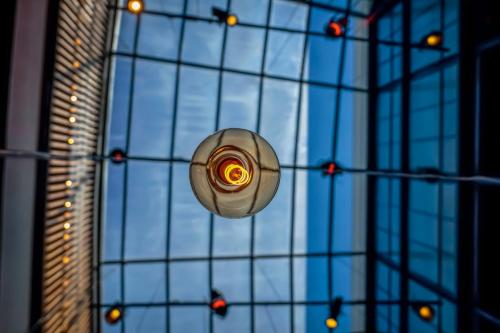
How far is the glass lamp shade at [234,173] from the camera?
10.4 ft

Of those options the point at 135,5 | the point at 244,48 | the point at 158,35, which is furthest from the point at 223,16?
the point at 158,35

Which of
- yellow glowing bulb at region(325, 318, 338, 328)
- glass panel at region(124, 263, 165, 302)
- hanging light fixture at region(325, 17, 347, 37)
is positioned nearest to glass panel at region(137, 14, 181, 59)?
hanging light fixture at region(325, 17, 347, 37)

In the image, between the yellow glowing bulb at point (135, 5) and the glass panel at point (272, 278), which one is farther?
the glass panel at point (272, 278)

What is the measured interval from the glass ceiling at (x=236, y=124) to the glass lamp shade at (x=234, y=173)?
7369 mm

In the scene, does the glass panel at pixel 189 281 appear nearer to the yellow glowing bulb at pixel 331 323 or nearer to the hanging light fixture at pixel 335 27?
the yellow glowing bulb at pixel 331 323

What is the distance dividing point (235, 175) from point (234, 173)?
25 mm

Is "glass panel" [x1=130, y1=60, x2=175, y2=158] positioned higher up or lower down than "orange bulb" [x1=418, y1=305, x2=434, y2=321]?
higher up

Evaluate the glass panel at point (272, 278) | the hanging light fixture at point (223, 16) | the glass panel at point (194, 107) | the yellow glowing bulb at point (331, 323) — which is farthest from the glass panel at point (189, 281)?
the hanging light fixture at point (223, 16)

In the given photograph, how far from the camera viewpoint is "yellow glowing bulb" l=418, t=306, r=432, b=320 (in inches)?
315

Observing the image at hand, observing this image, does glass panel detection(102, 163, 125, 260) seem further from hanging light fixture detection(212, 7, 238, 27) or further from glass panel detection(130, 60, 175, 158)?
hanging light fixture detection(212, 7, 238, 27)

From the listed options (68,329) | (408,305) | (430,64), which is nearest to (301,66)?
(430,64)

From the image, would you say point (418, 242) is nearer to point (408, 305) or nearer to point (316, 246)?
point (408, 305)

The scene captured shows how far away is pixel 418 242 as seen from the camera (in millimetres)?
9633

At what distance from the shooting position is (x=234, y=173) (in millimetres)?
3232
